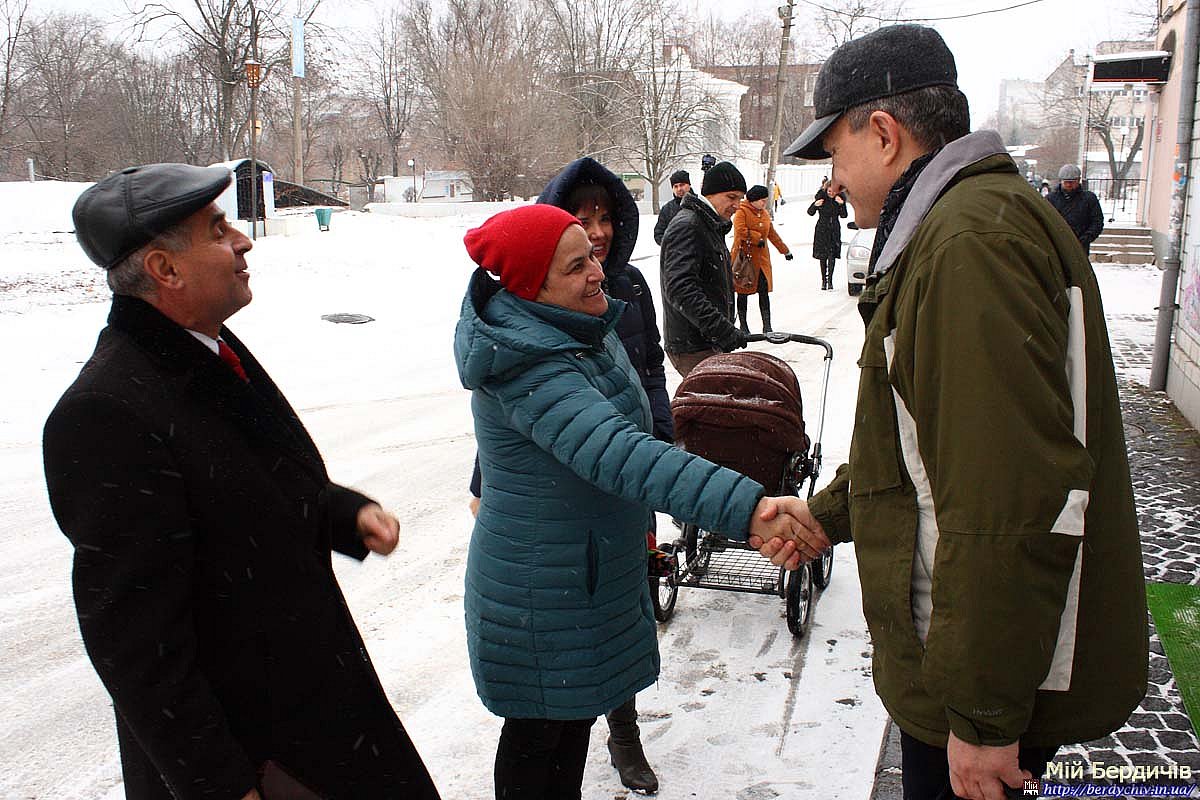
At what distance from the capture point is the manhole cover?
1480cm

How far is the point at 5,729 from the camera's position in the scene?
4.06 m

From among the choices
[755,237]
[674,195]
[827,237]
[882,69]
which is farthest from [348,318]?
[882,69]

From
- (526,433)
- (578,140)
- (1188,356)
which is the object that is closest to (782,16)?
(578,140)

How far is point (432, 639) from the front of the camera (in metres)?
4.86

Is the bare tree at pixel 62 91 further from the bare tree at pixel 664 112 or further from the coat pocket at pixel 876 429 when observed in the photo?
the coat pocket at pixel 876 429

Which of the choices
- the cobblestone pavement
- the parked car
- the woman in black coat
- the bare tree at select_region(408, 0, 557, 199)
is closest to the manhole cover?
the parked car

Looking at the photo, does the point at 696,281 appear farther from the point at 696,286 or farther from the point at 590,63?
the point at 590,63

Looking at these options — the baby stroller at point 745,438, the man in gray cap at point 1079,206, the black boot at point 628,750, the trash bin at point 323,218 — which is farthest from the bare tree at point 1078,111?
the black boot at point 628,750

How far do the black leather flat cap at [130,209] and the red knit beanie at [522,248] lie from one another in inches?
32.9

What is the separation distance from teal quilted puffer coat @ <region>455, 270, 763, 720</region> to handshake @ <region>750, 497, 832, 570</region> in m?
0.07

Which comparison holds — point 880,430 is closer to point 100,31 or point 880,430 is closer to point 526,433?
point 526,433

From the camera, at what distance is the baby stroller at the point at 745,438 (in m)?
4.76

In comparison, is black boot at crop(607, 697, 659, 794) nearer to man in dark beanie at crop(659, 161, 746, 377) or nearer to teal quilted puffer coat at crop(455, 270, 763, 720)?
teal quilted puffer coat at crop(455, 270, 763, 720)

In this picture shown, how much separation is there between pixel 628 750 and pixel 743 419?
171 centimetres
